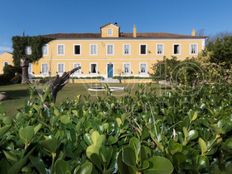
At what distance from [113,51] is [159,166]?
52.3 m

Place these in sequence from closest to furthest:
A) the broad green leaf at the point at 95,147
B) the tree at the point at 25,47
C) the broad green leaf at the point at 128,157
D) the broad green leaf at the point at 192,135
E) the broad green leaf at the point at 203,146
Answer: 1. the broad green leaf at the point at 128,157
2. the broad green leaf at the point at 95,147
3. the broad green leaf at the point at 203,146
4. the broad green leaf at the point at 192,135
5. the tree at the point at 25,47

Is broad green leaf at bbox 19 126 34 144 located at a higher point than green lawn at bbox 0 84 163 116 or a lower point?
higher

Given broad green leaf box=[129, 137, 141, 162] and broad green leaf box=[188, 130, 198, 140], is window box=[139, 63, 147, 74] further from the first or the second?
broad green leaf box=[129, 137, 141, 162]

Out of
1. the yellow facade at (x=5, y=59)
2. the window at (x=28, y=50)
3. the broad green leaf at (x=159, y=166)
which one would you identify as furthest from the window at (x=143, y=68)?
the broad green leaf at (x=159, y=166)

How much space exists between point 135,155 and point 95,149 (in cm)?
16

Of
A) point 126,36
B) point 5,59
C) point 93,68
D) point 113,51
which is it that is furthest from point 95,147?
point 5,59

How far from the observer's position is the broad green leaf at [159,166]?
75cm

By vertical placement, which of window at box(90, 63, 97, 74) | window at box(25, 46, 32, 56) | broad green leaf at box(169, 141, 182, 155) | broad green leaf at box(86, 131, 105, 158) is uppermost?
window at box(25, 46, 32, 56)

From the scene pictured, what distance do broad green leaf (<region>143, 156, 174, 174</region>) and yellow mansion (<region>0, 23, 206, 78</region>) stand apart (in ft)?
168

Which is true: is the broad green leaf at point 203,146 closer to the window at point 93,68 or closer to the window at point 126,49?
the window at point 126,49

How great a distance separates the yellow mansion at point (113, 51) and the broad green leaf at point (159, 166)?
51.3 m

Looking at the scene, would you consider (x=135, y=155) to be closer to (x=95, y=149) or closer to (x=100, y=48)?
(x=95, y=149)

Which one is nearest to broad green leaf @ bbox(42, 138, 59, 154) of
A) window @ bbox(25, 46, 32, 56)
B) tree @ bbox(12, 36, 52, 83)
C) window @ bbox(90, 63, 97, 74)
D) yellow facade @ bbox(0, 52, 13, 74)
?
tree @ bbox(12, 36, 52, 83)

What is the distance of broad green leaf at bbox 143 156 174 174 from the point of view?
0.75 meters
